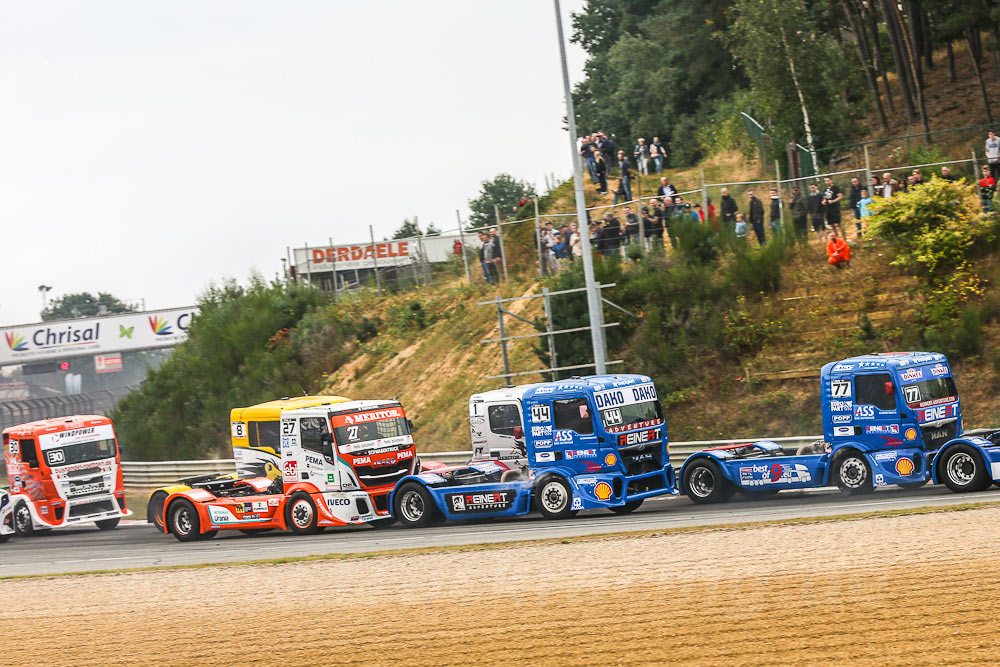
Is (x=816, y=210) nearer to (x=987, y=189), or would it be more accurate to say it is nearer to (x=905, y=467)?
(x=987, y=189)

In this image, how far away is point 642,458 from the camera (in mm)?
20828


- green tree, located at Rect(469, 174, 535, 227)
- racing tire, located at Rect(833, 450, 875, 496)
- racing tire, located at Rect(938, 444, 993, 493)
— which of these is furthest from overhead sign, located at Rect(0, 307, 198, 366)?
racing tire, located at Rect(938, 444, 993, 493)

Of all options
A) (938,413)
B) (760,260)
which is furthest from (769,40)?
(938,413)

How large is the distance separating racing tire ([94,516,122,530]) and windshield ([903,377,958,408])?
61.5 ft

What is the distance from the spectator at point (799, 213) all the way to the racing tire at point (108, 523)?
1939 cm

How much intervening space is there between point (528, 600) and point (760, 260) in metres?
20.8

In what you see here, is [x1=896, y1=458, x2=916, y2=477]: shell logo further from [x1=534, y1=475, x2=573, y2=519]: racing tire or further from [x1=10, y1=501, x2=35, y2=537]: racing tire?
[x1=10, y1=501, x2=35, y2=537]: racing tire

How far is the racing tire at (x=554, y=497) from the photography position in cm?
2055

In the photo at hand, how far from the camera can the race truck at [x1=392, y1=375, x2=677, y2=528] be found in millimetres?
20406

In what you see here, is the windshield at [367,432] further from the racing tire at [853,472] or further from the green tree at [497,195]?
the green tree at [497,195]

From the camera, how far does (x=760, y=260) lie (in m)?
31.2

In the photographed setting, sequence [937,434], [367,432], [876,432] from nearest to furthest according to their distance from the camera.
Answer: [876,432], [937,434], [367,432]

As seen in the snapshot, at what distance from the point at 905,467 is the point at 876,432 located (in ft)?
2.53

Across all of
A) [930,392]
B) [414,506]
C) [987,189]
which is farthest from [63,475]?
[987,189]
